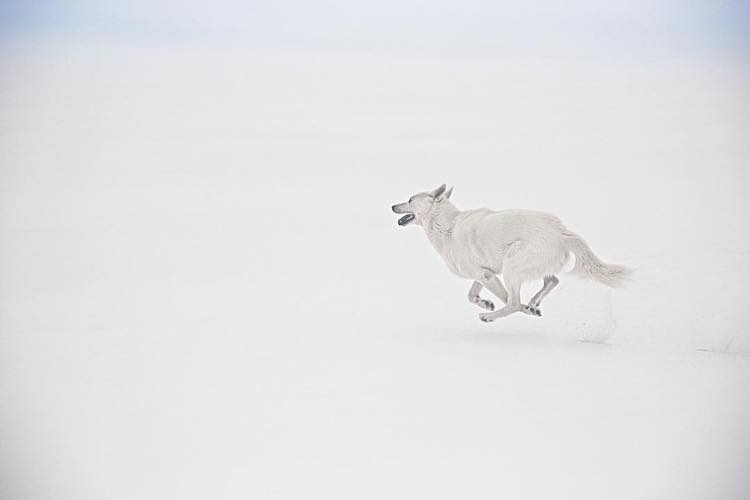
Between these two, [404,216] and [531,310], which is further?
[404,216]

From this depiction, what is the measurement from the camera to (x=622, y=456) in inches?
94.6

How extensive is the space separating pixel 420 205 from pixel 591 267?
54 cm

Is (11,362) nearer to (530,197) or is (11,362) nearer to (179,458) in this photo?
(179,458)

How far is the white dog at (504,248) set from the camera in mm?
2797

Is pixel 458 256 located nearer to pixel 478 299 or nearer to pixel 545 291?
pixel 478 299

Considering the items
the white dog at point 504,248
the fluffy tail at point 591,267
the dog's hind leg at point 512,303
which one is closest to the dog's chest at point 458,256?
the white dog at point 504,248

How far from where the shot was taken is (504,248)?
2832 millimetres

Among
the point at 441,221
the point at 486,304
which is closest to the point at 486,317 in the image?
the point at 486,304

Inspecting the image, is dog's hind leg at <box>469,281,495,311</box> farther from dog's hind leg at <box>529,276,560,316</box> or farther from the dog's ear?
the dog's ear

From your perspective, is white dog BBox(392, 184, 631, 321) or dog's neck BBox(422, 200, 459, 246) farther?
dog's neck BBox(422, 200, 459, 246)

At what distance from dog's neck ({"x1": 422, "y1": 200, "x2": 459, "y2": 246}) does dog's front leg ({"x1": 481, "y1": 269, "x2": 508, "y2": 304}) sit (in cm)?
16

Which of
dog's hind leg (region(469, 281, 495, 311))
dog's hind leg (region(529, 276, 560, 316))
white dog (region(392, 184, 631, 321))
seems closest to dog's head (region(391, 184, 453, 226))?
white dog (region(392, 184, 631, 321))

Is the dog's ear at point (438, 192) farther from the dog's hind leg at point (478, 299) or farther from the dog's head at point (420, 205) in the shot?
the dog's hind leg at point (478, 299)

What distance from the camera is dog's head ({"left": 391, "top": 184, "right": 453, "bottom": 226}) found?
9.75 ft
